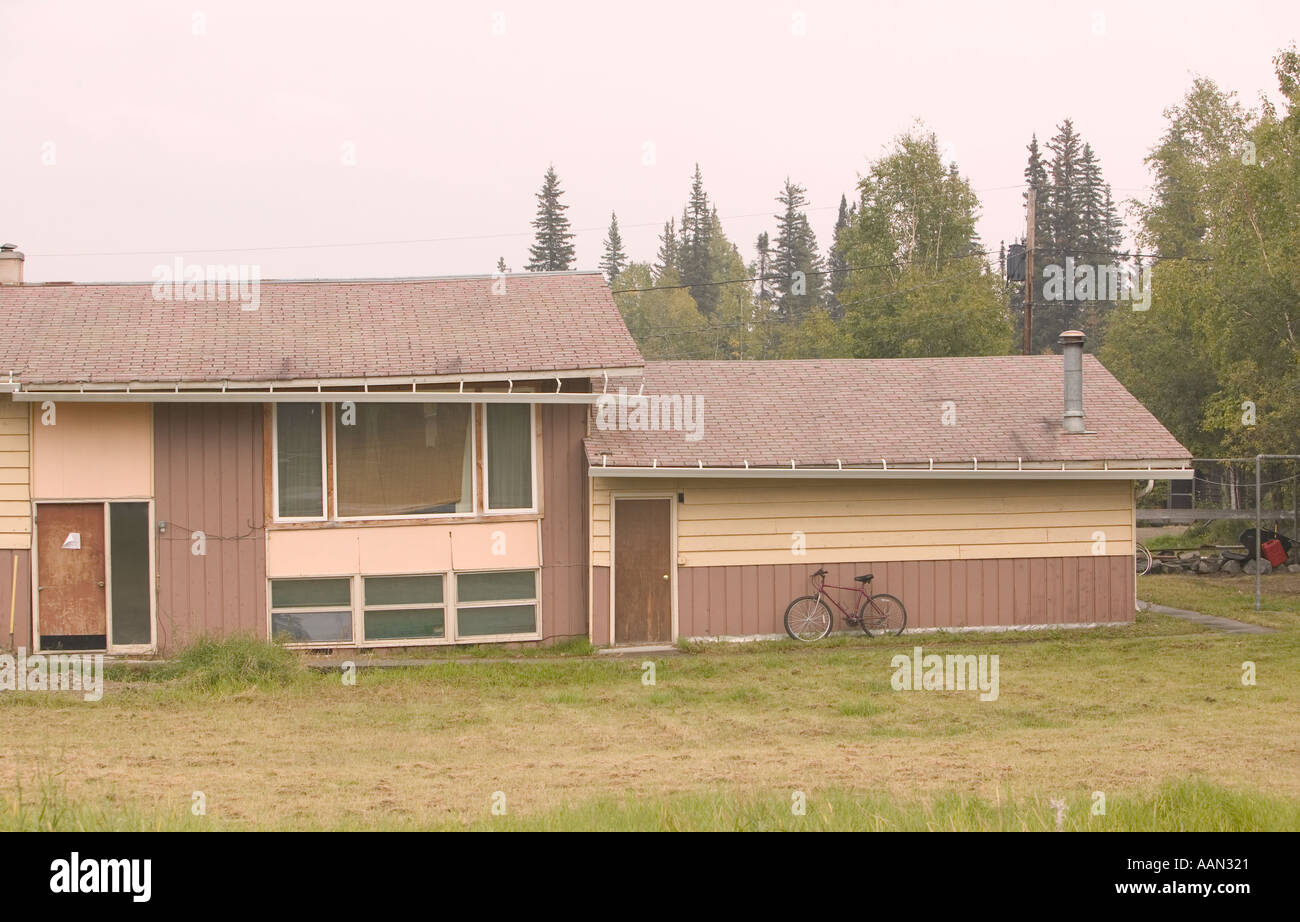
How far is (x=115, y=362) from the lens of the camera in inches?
642

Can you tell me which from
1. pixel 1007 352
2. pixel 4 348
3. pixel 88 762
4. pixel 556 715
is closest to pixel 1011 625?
pixel 556 715

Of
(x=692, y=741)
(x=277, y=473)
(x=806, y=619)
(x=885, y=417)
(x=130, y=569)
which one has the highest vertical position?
(x=885, y=417)

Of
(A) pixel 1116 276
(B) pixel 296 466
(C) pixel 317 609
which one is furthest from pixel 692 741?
(A) pixel 1116 276

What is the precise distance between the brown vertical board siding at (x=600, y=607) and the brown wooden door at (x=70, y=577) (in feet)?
20.5

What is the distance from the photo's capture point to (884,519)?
17750 mm

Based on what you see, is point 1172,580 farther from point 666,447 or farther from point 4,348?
point 4,348

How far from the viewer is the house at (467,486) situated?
16.2 meters

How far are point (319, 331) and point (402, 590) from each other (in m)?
3.82

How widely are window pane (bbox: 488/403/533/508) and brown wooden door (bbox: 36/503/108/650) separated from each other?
16.4ft

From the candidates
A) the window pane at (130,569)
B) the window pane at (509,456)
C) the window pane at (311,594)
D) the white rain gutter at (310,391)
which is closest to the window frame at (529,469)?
the window pane at (509,456)

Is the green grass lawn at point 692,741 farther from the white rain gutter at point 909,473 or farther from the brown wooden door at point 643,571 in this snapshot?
the white rain gutter at point 909,473
